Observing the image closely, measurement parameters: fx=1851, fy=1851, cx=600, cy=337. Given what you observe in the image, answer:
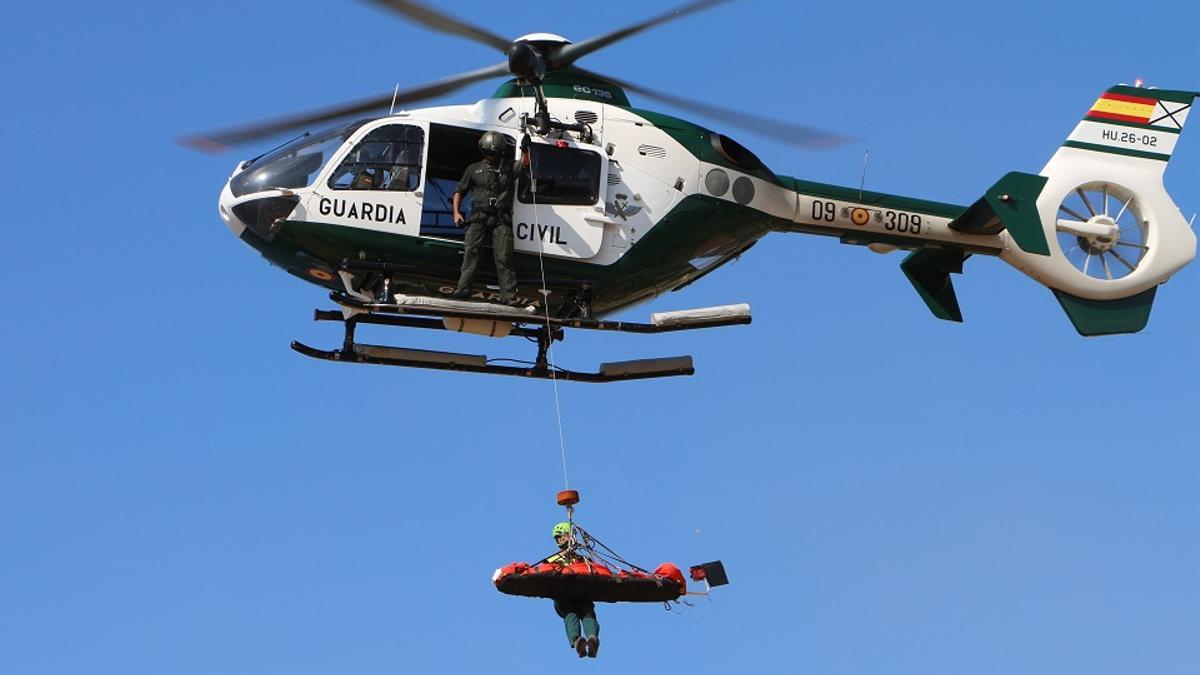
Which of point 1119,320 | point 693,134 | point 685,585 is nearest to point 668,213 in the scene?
point 693,134

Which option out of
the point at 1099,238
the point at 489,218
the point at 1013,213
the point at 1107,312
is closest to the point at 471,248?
the point at 489,218

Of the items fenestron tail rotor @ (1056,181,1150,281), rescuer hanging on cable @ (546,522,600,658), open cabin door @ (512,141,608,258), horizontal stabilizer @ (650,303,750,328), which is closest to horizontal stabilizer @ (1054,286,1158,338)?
fenestron tail rotor @ (1056,181,1150,281)

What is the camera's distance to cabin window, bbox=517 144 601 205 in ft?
58.7

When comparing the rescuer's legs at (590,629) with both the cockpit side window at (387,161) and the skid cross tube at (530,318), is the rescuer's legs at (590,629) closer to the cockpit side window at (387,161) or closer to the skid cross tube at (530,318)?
the skid cross tube at (530,318)

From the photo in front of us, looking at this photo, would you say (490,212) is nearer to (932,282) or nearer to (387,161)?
(387,161)

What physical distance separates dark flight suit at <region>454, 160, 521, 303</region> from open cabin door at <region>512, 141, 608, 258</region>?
253mm

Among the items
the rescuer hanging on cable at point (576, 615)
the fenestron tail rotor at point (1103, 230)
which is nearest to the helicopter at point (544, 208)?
the fenestron tail rotor at point (1103, 230)

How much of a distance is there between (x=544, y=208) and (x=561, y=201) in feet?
0.64

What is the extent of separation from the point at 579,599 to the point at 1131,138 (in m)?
9.73

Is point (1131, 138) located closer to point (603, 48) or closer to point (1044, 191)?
point (1044, 191)

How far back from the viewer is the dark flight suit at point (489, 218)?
688 inches

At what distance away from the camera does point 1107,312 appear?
21.3m

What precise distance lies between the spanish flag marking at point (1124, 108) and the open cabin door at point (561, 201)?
23.5ft

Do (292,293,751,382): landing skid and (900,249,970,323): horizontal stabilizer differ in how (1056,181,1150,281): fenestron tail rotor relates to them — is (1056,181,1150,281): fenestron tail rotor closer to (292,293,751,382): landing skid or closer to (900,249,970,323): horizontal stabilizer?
(900,249,970,323): horizontal stabilizer
